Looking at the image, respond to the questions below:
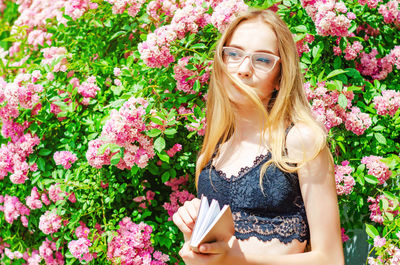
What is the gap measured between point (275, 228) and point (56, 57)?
6.14 ft

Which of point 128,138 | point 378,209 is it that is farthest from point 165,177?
point 378,209

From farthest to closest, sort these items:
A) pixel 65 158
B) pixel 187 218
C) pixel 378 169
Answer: pixel 65 158
pixel 378 169
pixel 187 218

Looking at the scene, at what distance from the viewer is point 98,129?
8.46 feet

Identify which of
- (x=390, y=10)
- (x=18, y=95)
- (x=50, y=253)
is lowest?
(x=50, y=253)

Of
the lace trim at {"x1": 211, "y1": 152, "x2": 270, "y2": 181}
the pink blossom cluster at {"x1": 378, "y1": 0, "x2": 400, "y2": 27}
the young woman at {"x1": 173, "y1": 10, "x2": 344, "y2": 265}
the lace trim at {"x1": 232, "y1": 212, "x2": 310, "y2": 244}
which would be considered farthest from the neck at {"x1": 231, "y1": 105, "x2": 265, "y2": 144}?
the pink blossom cluster at {"x1": 378, "y1": 0, "x2": 400, "y2": 27}

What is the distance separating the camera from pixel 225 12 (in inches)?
90.4

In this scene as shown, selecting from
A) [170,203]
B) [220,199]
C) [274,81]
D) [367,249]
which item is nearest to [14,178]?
[170,203]

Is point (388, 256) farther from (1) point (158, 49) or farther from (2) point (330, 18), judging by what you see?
(1) point (158, 49)

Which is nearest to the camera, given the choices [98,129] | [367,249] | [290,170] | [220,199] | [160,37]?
[290,170]

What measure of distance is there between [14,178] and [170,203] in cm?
91

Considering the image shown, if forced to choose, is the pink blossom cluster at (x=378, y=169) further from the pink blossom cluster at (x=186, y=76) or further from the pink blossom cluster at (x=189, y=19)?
the pink blossom cluster at (x=189, y=19)

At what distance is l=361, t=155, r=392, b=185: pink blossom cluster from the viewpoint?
7.41 ft

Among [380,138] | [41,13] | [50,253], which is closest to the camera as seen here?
[380,138]

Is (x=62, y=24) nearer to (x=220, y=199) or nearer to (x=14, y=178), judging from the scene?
(x=14, y=178)
